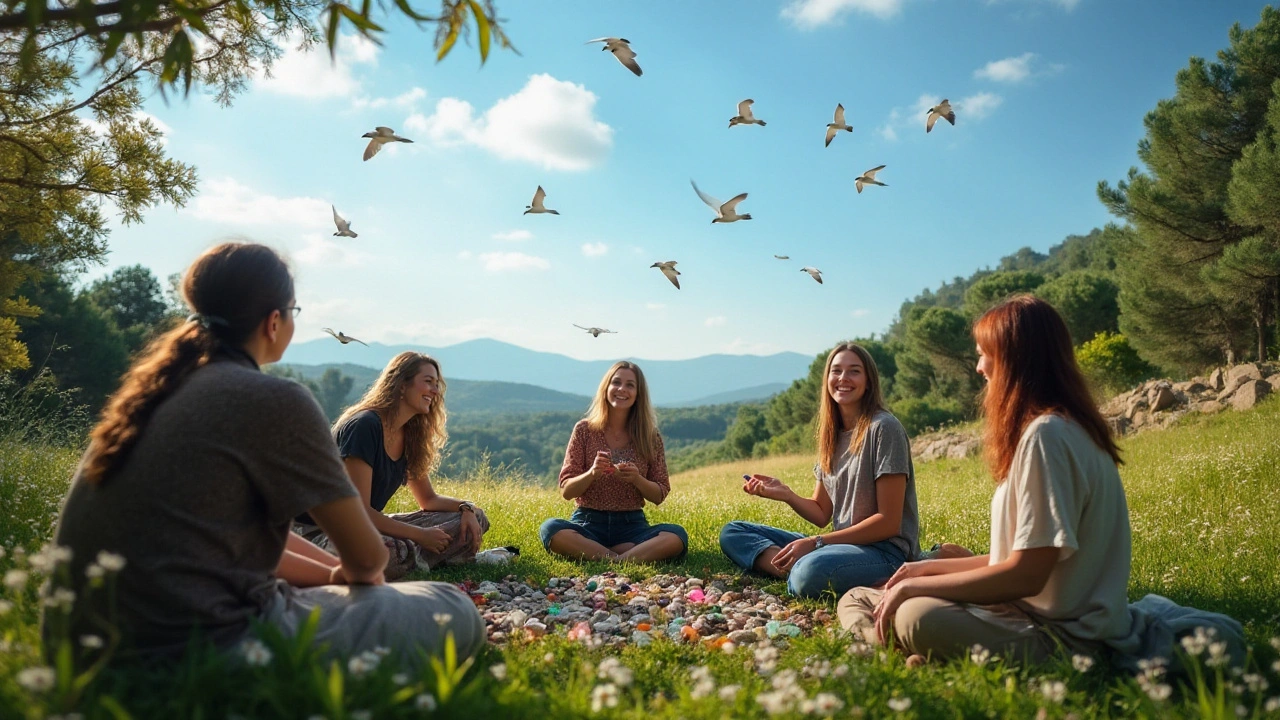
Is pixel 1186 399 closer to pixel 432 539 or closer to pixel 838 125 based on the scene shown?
pixel 838 125

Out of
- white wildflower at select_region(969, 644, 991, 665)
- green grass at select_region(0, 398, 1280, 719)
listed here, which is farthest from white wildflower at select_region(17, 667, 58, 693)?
white wildflower at select_region(969, 644, 991, 665)

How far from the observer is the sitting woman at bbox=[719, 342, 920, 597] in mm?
5312

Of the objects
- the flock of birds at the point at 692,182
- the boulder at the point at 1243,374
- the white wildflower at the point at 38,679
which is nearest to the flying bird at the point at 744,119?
the flock of birds at the point at 692,182

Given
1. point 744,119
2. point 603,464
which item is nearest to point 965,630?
point 603,464

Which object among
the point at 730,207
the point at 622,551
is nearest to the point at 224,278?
the point at 622,551

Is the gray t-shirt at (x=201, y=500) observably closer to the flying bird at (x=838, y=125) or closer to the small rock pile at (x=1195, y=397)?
the flying bird at (x=838, y=125)

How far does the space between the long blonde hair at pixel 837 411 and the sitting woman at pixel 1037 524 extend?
6.12 ft

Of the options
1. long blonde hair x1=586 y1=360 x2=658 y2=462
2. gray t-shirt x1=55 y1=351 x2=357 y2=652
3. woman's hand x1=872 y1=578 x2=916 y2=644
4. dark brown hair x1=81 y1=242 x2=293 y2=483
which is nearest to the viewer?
gray t-shirt x1=55 y1=351 x2=357 y2=652

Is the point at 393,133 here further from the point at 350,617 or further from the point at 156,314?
the point at 156,314

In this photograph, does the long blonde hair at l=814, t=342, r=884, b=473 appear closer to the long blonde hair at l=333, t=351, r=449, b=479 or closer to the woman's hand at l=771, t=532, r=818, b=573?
the woman's hand at l=771, t=532, r=818, b=573

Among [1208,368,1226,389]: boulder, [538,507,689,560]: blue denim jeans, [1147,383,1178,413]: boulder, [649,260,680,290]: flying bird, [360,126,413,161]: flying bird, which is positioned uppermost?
[360,126,413,161]: flying bird

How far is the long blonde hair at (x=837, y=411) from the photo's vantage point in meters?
5.70

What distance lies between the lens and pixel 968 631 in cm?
360

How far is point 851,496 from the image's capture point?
5574 mm
